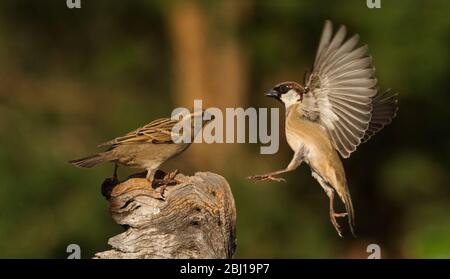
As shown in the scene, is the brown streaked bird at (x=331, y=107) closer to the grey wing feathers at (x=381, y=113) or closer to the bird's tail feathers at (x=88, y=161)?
the grey wing feathers at (x=381, y=113)

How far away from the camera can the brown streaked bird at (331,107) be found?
3.76 meters

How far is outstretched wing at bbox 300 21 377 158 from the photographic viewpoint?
12.3 feet

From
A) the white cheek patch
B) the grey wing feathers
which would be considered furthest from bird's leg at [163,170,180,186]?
the grey wing feathers

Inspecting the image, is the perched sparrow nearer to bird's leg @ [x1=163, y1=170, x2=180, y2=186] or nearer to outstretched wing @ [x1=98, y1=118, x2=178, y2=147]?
outstretched wing @ [x1=98, y1=118, x2=178, y2=147]

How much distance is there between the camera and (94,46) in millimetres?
8258

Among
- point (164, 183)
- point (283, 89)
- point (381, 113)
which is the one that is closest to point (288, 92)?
point (283, 89)

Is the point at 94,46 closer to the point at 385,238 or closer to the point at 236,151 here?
the point at 236,151

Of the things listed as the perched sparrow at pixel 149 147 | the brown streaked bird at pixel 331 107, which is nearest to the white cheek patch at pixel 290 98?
the brown streaked bird at pixel 331 107

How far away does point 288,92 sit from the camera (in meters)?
4.04

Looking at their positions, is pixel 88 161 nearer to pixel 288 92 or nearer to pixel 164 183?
pixel 164 183

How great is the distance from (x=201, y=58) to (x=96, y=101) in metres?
1.01

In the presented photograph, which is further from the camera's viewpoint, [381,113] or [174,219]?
[381,113]

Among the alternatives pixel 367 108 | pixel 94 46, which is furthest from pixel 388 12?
pixel 367 108

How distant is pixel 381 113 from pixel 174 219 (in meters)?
1.16
